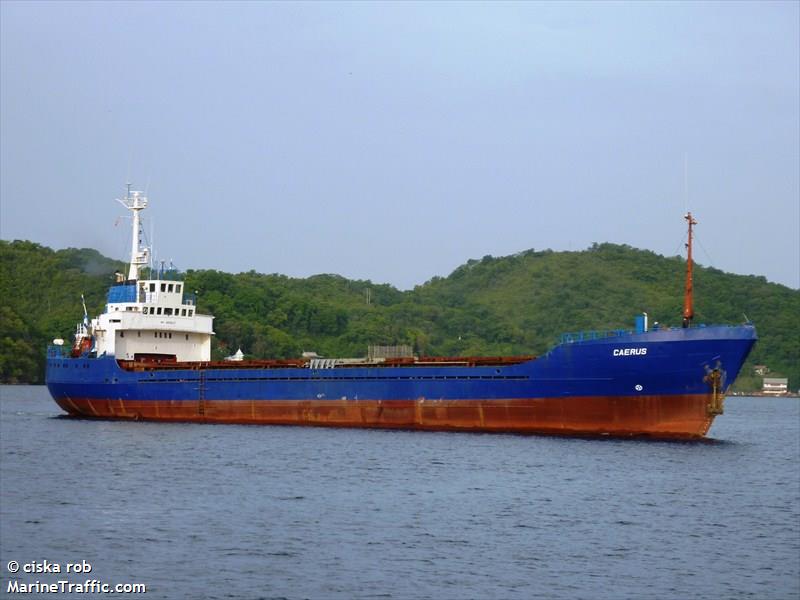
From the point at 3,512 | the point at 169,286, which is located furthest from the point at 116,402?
the point at 3,512

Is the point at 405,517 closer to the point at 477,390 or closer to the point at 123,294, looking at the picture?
the point at 477,390

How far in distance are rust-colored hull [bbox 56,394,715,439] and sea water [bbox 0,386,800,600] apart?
722 millimetres

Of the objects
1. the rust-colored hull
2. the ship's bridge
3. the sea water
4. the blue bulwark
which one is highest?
the blue bulwark

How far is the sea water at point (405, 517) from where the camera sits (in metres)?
19.3

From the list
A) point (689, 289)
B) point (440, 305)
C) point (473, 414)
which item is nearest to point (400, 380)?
point (473, 414)

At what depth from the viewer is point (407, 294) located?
16588 centimetres

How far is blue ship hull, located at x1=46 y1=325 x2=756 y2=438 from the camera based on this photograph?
119ft

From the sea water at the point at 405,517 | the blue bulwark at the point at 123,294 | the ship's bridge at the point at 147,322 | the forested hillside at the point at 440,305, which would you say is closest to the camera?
the sea water at the point at 405,517

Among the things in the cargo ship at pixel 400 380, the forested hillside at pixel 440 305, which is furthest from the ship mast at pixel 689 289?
the forested hillside at pixel 440 305

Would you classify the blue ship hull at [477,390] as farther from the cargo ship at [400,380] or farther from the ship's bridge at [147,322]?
the ship's bridge at [147,322]

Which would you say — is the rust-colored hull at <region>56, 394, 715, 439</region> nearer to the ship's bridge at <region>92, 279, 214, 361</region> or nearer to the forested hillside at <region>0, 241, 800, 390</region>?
the ship's bridge at <region>92, 279, 214, 361</region>

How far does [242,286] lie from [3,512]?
337 feet

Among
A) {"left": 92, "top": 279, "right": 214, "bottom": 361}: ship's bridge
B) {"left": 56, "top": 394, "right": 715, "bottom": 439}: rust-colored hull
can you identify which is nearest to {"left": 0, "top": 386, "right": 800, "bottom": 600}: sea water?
{"left": 56, "top": 394, "right": 715, "bottom": 439}: rust-colored hull

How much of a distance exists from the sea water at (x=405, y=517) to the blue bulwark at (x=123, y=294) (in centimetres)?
1171
